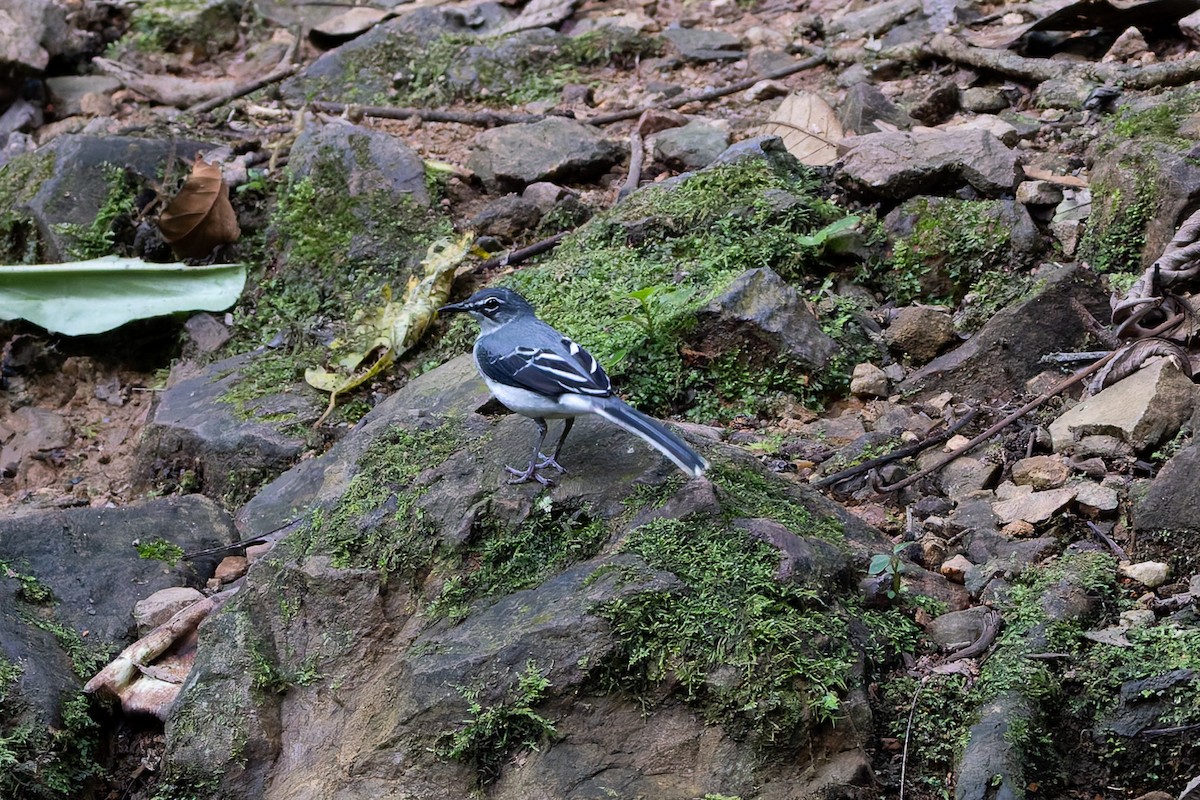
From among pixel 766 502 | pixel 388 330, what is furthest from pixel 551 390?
pixel 388 330

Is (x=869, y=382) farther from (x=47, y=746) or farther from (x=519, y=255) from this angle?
(x=47, y=746)

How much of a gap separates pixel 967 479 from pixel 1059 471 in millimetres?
382

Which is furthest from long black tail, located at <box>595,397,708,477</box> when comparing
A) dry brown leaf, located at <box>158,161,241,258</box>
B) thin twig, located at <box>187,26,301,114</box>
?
thin twig, located at <box>187,26,301,114</box>

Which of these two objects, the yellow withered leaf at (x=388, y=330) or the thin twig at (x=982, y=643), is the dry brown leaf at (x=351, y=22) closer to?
the yellow withered leaf at (x=388, y=330)

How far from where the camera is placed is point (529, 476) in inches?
177

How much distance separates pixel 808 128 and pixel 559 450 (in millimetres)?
3958

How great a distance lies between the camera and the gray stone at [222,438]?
6477 mm

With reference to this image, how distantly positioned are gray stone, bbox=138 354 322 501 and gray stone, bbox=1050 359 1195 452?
4033mm

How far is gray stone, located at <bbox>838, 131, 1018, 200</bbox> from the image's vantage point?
21.6 feet

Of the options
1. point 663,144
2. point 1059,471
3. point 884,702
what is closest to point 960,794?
point 884,702

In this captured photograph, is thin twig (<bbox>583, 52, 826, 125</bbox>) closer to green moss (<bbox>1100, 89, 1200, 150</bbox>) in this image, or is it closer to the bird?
green moss (<bbox>1100, 89, 1200, 150</bbox>)

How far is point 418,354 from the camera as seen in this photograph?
702 cm

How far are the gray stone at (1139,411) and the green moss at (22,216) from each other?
6778 mm

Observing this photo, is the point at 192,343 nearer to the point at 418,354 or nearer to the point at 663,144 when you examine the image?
the point at 418,354
